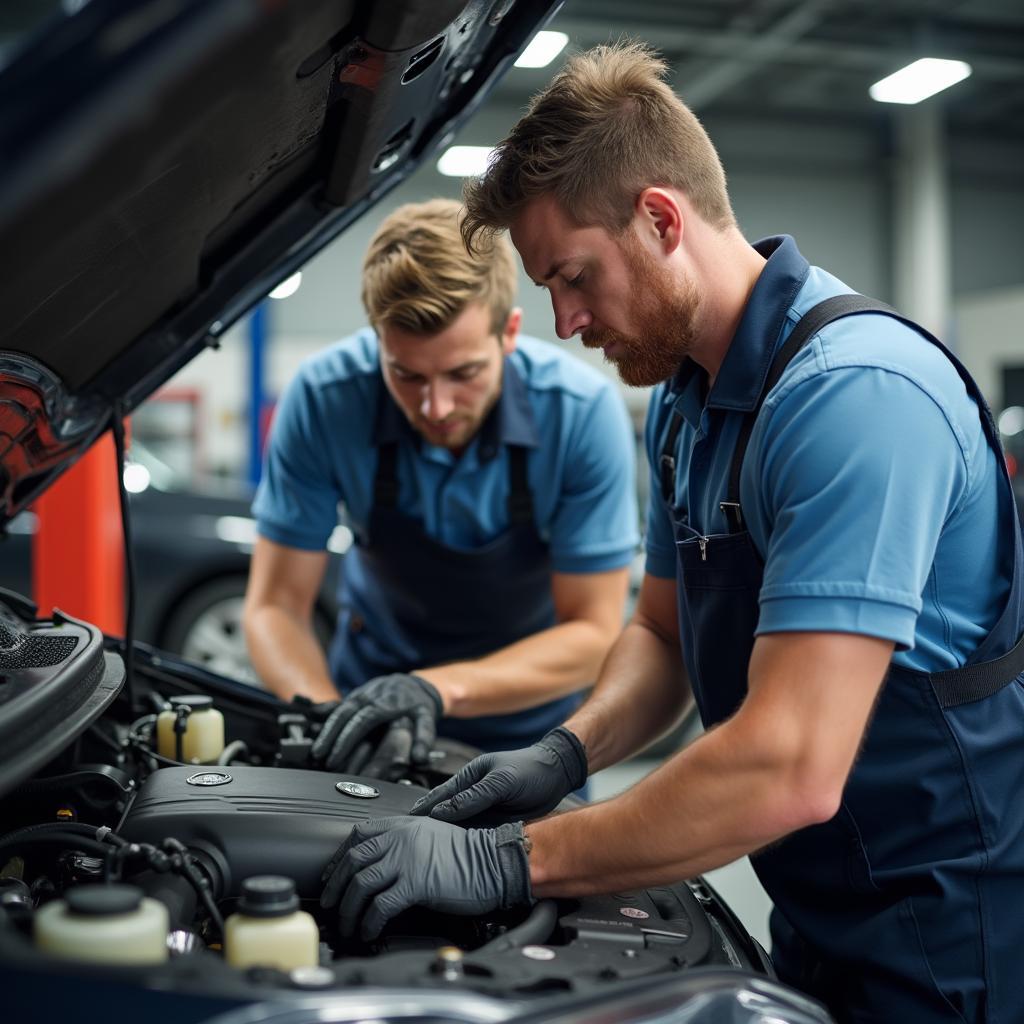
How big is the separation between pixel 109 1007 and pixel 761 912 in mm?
2221

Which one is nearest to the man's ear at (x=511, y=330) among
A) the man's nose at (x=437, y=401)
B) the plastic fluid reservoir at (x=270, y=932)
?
the man's nose at (x=437, y=401)

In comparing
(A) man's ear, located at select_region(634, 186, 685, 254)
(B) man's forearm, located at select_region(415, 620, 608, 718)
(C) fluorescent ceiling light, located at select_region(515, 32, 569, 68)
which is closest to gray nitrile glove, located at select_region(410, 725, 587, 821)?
(B) man's forearm, located at select_region(415, 620, 608, 718)

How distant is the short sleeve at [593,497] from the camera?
6.18 feet

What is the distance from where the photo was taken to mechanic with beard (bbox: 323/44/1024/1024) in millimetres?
885

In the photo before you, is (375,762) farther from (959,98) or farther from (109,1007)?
(959,98)

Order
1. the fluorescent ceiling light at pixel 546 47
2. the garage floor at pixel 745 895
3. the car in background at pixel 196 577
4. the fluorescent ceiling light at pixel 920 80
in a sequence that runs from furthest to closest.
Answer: the fluorescent ceiling light at pixel 920 80, the fluorescent ceiling light at pixel 546 47, the car in background at pixel 196 577, the garage floor at pixel 745 895

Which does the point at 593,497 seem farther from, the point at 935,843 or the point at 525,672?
the point at 935,843

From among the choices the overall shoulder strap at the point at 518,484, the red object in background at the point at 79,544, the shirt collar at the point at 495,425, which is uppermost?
the shirt collar at the point at 495,425

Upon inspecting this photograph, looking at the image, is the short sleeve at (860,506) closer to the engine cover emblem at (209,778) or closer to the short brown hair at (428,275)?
the engine cover emblem at (209,778)

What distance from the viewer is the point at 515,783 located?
114 cm

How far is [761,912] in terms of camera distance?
2.61 meters

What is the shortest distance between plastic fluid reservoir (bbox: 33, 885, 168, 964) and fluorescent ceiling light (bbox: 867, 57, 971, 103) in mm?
7692

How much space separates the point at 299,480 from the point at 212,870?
3.32 feet

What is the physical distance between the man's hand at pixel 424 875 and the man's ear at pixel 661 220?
578mm
